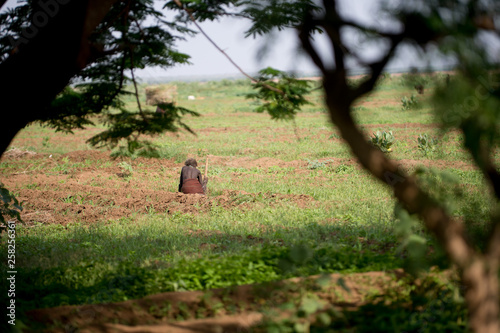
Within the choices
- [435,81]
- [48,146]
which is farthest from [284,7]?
[48,146]

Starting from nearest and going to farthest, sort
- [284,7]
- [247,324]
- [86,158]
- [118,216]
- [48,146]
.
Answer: [247,324] → [284,7] → [118,216] → [86,158] → [48,146]

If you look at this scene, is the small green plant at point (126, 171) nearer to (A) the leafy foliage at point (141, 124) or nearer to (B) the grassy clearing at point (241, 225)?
(B) the grassy clearing at point (241, 225)

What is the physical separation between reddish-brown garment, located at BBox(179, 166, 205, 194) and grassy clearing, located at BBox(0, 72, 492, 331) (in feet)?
2.11

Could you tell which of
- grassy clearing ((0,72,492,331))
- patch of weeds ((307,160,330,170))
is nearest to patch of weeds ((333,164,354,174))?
grassy clearing ((0,72,492,331))

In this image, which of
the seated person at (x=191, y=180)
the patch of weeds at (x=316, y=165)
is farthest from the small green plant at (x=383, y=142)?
the seated person at (x=191, y=180)

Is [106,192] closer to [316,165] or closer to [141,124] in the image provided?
[141,124]

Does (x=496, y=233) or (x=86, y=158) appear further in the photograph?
(x=86, y=158)

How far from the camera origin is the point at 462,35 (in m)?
2.59

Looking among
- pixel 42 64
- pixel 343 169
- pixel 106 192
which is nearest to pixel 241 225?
pixel 106 192

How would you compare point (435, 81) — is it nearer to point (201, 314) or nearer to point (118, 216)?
point (201, 314)

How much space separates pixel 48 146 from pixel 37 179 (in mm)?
8128

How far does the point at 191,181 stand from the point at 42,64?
255 inches

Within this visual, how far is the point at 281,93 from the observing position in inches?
180

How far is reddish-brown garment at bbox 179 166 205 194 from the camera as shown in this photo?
33.0 feet
